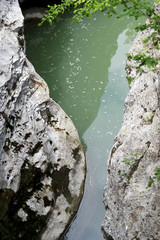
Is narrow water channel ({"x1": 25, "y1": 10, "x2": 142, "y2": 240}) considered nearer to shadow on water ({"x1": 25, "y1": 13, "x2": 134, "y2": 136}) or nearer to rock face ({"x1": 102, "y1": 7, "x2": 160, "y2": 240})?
shadow on water ({"x1": 25, "y1": 13, "x2": 134, "y2": 136})

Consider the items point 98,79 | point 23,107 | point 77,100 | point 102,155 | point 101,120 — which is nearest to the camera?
point 23,107

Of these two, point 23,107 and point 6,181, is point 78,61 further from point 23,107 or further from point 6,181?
point 6,181

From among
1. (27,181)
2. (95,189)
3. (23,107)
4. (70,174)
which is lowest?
(95,189)

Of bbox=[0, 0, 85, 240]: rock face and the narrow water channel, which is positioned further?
the narrow water channel

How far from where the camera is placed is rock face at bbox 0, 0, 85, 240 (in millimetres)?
4793

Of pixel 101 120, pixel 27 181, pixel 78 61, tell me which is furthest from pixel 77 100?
pixel 27 181

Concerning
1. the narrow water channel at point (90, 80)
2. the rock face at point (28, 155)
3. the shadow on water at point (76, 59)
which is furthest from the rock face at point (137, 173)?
the shadow on water at point (76, 59)

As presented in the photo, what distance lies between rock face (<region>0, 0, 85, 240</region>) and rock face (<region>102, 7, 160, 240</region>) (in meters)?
0.91

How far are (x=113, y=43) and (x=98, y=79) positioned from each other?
2.20 meters

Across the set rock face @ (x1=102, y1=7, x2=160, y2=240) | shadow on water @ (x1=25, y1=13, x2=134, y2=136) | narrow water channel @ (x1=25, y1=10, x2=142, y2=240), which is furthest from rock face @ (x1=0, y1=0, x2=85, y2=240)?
shadow on water @ (x1=25, y1=13, x2=134, y2=136)

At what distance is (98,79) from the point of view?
8.39 metres

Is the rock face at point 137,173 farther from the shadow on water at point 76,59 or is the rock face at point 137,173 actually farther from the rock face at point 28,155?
the shadow on water at point 76,59

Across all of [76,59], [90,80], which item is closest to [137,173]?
[90,80]

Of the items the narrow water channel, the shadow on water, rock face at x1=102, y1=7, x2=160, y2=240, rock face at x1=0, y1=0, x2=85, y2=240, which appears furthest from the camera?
the shadow on water
